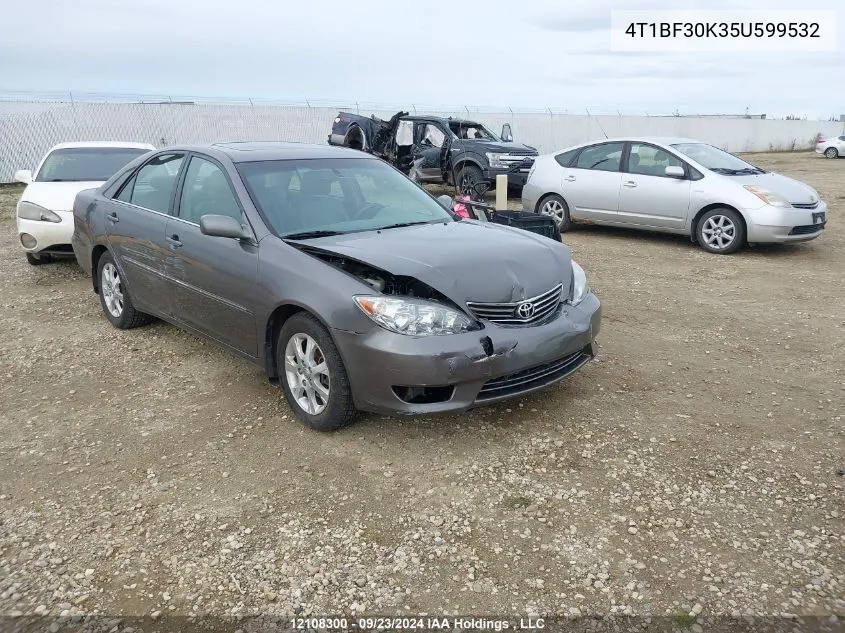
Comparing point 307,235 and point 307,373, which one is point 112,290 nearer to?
point 307,235

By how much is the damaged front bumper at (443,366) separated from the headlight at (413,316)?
0.15ft

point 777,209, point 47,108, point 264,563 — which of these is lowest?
point 264,563

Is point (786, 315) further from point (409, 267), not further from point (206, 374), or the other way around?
point (206, 374)

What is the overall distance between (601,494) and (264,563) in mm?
1593

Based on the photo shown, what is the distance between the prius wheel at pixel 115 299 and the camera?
18.8 feet

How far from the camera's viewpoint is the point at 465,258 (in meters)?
3.93

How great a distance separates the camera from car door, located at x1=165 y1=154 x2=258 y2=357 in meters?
4.23

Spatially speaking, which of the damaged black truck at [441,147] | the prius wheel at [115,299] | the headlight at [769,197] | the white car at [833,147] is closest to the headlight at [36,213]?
the prius wheel at [115,299]

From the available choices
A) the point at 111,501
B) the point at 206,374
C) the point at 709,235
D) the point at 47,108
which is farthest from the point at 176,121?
the point at 111,501

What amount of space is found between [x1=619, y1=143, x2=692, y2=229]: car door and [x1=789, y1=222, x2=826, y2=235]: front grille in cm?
131

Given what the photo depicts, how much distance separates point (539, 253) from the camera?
421 cm

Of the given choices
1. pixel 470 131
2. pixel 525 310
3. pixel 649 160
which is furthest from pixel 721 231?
pixel 470 131

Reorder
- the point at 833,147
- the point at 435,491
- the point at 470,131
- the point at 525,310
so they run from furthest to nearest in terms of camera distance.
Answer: the point at 833,147, the point at 470,131, the point at 525,310, the point at 435,491

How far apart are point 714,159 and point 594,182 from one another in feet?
5.36
